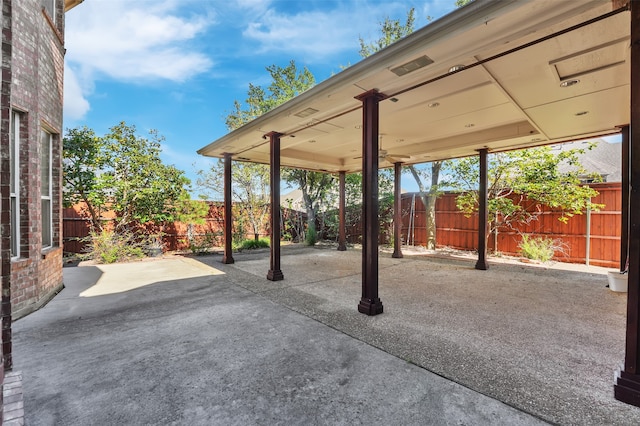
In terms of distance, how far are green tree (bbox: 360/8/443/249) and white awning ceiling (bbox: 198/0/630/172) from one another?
3215mm

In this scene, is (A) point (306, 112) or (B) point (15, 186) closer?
(B) point (15, 186)

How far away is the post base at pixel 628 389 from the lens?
1.87 meters

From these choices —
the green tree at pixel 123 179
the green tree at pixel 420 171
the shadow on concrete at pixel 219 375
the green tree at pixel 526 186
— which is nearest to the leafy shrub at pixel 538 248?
the green tree at pixel 526 186

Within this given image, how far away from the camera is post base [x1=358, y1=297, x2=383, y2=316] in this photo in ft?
11.6

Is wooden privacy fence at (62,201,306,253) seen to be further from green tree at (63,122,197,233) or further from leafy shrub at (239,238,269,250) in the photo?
leafy shrub at (239,238,269,250)

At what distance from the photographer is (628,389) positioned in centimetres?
190

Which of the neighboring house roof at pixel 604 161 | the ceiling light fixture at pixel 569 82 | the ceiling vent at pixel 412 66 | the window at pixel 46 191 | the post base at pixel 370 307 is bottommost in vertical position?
the post base at pixel 370 307

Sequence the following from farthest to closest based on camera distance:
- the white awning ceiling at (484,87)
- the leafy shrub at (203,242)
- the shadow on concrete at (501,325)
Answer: the leafy shrub at (203,242)
the white awning ceiling at (484,87)
the shadow on concrete at (501,325)

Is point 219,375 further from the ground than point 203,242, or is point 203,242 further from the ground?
point 203,242

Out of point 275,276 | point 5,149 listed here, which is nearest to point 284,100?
point 275,276

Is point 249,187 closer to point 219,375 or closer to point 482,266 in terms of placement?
point 482,266

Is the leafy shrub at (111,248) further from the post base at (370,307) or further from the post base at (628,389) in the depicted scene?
the post base at (628,389)

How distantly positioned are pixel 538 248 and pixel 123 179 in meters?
11.7

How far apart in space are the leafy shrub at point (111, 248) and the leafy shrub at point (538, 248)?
35.1 ft
